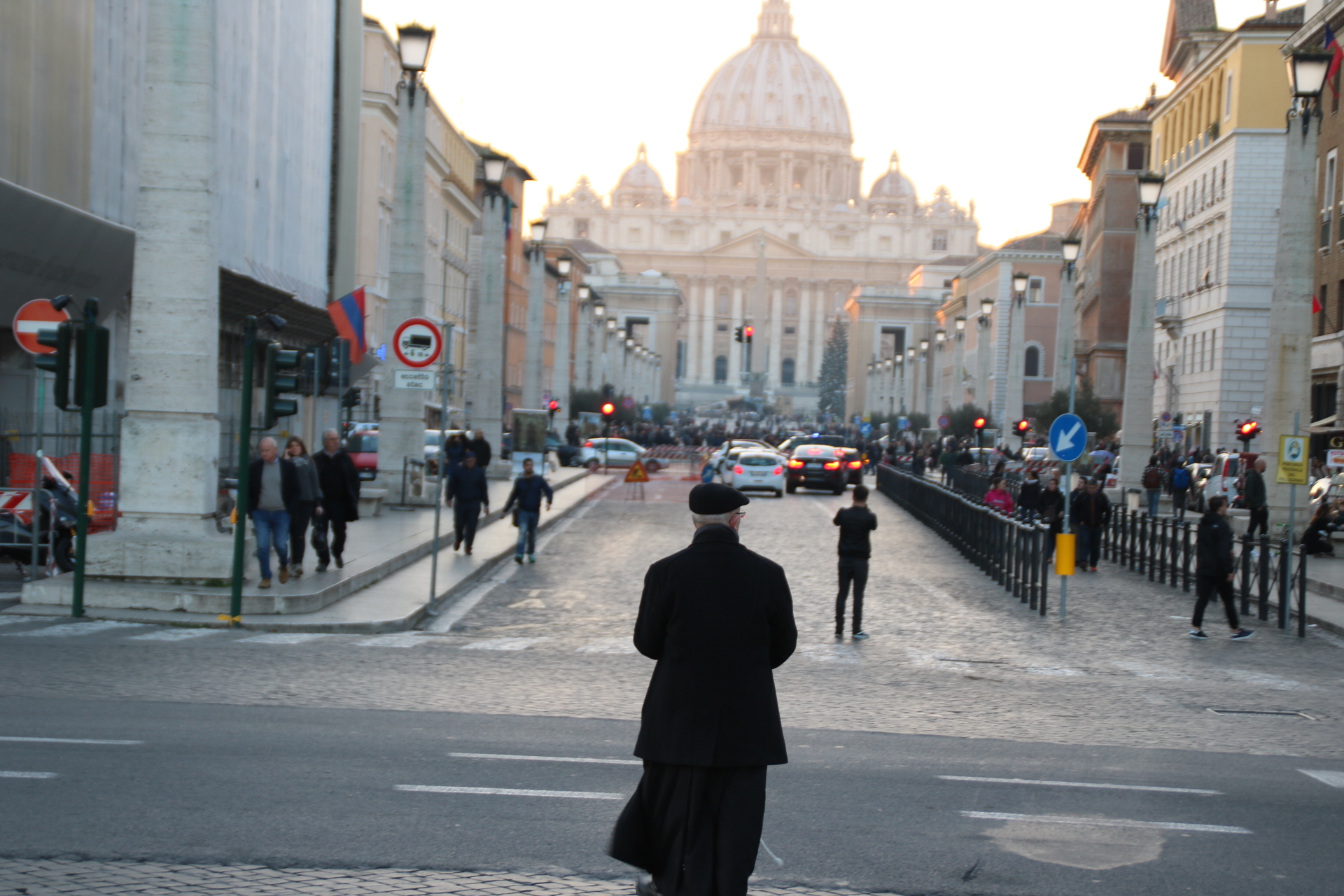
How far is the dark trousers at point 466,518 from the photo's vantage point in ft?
66.8

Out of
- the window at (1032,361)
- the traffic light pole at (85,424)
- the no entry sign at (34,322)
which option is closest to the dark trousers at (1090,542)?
the no entry sign at (34,322)

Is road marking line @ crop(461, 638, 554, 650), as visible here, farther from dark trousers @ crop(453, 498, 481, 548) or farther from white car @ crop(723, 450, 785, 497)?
white car @ crop(723, 450, 785, 497)

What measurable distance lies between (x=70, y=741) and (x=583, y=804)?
269cm

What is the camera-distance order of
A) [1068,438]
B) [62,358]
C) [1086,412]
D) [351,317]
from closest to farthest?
[62,358], [1068,438], [351,317], [1086,412]

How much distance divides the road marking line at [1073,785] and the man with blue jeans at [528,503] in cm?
1258

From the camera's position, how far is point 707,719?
5.11m

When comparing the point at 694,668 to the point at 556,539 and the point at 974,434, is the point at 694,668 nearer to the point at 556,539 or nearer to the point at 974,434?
the point at 556,539

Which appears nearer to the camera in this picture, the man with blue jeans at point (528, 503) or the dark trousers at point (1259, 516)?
the man with blue jeans at point (528, 503)

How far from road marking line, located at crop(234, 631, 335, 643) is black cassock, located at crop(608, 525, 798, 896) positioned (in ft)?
26.0

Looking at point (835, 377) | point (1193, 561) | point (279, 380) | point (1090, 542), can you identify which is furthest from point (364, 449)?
point (835, 377)

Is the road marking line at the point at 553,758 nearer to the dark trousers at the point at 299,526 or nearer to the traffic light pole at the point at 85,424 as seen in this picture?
the traffic light pole at the point at 85,424

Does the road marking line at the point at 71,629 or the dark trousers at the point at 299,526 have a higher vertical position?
the dark trousers at the point at 299,526

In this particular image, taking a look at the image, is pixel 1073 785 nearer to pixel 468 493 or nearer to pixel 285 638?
pixel 285 638

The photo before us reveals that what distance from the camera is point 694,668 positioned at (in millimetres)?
5172
